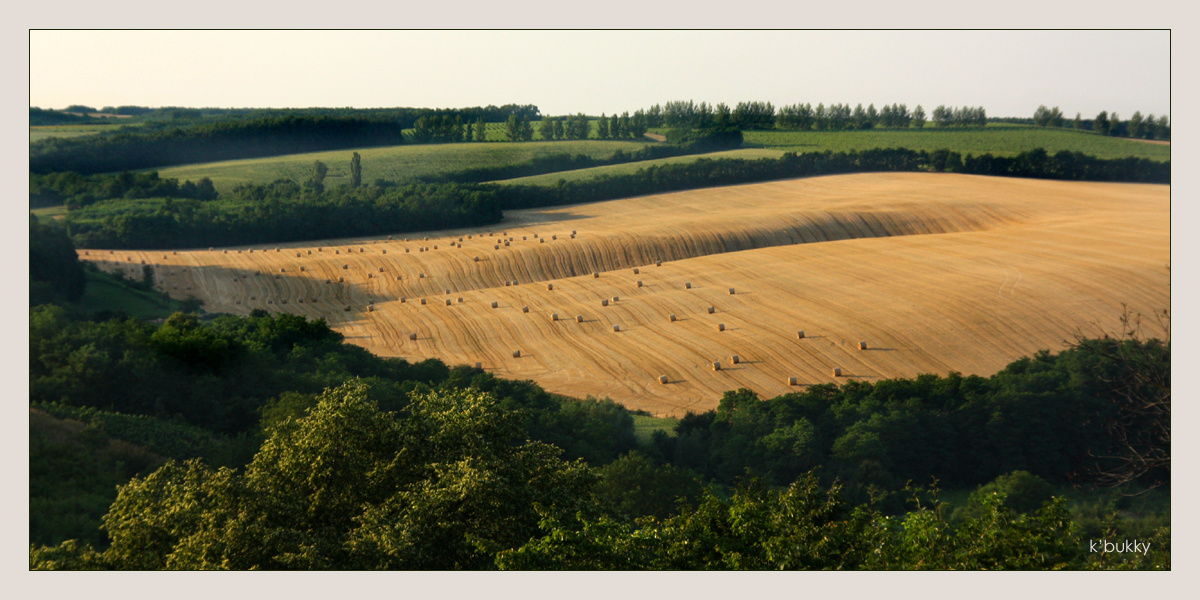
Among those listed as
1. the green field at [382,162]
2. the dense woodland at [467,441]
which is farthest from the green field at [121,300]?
the green field at [382,162]

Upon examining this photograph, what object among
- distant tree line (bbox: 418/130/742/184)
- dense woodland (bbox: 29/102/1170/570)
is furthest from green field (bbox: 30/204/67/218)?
distant tree line (bbox: 418/130/742/184)

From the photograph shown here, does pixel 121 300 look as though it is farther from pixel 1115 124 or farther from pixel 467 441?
pixel 1115 124

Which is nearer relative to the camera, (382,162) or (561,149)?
(382,162)

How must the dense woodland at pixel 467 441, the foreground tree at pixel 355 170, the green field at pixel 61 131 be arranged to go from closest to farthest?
the dense woodland at pixel 467 441 → the green field at pixel 61 131 → the foreground tree at pixel 355 170

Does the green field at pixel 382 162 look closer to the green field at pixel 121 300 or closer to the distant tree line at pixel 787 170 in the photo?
the green field at pixel 121 300

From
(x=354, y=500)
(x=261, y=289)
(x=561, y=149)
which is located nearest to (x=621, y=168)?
(x=561, y=149)

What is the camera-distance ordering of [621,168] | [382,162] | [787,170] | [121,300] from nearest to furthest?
[121,300]
[382,162]
[621,168]
[787,170]
